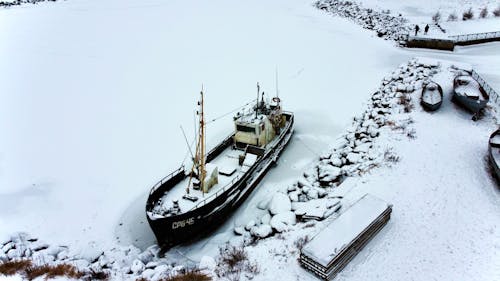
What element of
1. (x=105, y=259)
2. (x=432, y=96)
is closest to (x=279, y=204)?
(x=105, y=259)

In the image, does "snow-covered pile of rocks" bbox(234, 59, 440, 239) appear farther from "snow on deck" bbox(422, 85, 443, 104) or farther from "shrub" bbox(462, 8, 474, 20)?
"shrub" bbox(462, 8, 474, 20)

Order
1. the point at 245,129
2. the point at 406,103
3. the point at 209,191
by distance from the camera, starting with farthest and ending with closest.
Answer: the point at 406,103 → the point at 245,129 → the point at 209,191

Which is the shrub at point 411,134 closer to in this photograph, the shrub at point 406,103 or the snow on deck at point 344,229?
the shrub at point 406,103

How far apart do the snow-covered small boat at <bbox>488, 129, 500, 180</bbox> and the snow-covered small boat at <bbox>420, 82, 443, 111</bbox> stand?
442 centimetres

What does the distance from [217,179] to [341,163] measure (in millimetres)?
6279

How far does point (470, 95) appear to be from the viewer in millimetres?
19547

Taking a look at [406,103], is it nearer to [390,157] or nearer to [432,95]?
[432,95]

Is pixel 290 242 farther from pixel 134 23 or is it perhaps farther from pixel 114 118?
pixel 134 23

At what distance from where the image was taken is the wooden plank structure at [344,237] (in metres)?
11.0

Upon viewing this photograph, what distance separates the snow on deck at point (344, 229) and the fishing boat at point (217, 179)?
4618 mm

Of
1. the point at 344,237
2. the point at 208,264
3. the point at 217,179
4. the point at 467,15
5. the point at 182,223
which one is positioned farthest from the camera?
the point at 467,15

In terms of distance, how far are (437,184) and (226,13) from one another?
37.3m

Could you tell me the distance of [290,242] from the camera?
12.8 meters

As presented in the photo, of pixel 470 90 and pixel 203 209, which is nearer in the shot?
pixel 203 209
